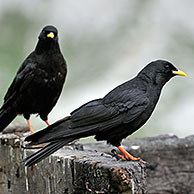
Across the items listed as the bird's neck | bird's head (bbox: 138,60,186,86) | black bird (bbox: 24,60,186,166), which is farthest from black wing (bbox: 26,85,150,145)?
the bird's neck

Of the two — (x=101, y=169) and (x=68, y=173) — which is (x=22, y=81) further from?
(x=101, y=169)

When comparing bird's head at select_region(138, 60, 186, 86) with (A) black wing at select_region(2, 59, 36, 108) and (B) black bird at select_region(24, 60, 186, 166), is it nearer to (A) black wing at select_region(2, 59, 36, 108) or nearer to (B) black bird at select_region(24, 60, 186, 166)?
(B) black bird at select_region(24, 60, 186, 166)

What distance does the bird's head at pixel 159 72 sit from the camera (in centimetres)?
420

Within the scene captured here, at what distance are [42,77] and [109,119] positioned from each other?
1408mm

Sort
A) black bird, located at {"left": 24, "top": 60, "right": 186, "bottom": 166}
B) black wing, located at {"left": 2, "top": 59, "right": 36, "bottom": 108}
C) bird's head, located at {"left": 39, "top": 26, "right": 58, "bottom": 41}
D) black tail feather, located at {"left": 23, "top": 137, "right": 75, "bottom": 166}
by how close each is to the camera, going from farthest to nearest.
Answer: black wing, located at {"left": 2, "top": 59, "right": 36, "bottom": 108} < bird's head, located at {"left": 39, "top": 26, "right": 58, "bottom": 41} < black bird, located at {"left": 24, "top": 60, "right": 186, "bottom": 166} < black tail feather, located at {"left": 23, "top": 137, "right": 75, "bottom": 166}

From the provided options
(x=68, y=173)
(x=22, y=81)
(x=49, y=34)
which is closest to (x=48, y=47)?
(x=49, y=34)

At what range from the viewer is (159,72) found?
4.23 metres

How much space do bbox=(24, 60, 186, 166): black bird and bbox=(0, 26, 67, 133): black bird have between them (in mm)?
1168

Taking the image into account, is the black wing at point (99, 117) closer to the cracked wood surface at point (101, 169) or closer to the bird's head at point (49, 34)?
the cracked wood surface at point (101, 169)

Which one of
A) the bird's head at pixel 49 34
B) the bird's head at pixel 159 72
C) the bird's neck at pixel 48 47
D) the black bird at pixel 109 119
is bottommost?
the black bird at pixel 109 119

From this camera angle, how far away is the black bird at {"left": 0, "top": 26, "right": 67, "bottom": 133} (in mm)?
5016

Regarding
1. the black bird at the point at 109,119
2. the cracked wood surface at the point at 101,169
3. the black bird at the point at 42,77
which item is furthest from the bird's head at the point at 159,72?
the black bird at the point at 42,77

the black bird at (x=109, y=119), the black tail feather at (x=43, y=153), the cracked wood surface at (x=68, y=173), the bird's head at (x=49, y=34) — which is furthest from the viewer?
the bird's head at (x=49, y=34)

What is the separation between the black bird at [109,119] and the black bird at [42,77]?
3.83ft
